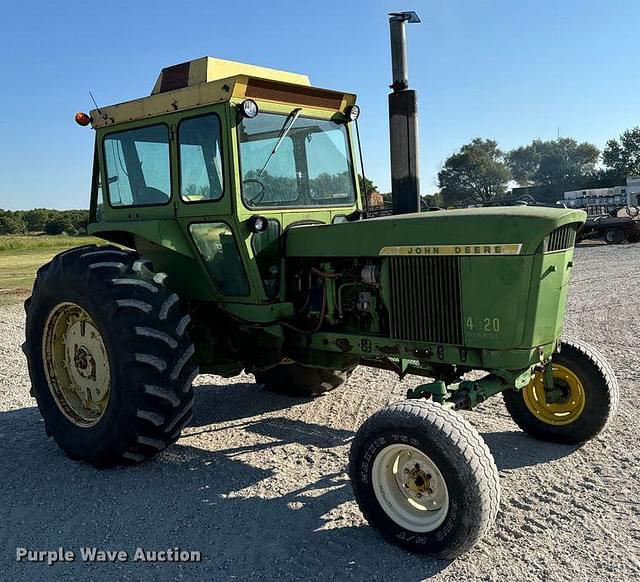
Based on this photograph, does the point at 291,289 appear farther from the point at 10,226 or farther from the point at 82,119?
the point at 10,226

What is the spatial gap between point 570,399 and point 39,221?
176 ft

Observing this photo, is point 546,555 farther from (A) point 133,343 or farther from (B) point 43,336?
(B) point 43,336

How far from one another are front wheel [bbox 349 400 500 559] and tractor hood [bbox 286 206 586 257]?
102 cm

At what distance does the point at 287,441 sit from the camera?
4.92 metres

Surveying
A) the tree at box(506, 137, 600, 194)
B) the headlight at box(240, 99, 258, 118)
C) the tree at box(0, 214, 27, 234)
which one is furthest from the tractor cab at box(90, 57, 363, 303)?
the tree at box(506, 137, 600, 194)

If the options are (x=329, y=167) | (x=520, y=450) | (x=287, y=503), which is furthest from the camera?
(x=329, y=167)

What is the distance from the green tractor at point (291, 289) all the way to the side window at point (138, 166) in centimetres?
2

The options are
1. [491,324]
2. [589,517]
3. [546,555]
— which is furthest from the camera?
[491,324]

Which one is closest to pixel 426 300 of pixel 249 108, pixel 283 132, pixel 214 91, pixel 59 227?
pixel 283 132

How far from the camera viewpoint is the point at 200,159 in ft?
15.2

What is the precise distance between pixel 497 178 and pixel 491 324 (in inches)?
2353

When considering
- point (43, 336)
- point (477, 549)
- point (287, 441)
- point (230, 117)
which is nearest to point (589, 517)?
point (477, 549)

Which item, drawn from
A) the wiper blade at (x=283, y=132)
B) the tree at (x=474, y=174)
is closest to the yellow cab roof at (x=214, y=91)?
the wiper blade at (x=283, y=132)

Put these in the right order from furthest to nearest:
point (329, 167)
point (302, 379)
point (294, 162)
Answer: point (302, 379) < point (329, 167) < point (294, 162)
